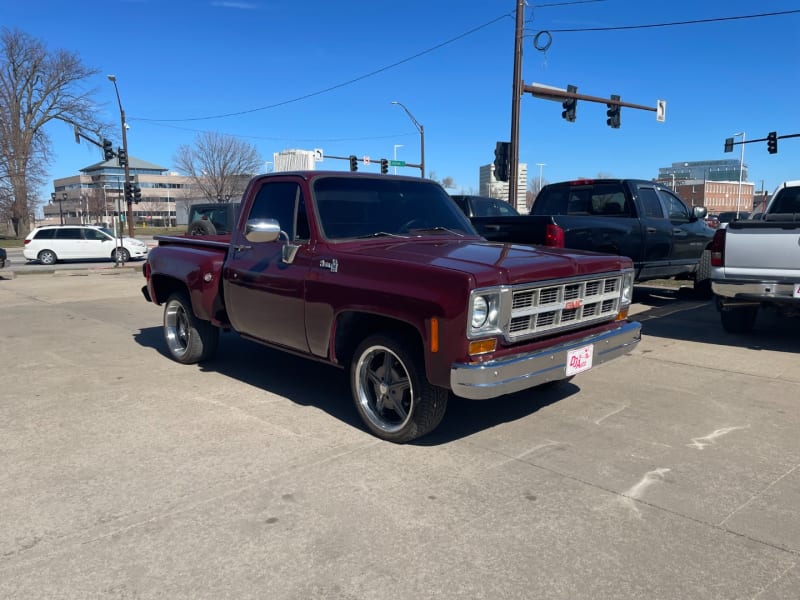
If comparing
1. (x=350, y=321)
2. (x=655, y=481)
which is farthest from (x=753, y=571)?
(x=350, y=321)

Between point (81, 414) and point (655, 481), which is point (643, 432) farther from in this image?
point (81, 414)

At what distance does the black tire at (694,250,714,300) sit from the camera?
10.6 metres

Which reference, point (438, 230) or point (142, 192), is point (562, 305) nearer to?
point (438, 230)

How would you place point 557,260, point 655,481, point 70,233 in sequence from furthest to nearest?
point 70,233 < point 557,260 < point 655,481

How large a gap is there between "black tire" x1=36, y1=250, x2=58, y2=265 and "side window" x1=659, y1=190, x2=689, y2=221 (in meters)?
25.5

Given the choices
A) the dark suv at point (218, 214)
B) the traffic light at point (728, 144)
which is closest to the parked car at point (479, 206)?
the dark suv at point (218, 214)

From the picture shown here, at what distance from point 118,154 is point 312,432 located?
31.1 metres

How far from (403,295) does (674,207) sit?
323 inches

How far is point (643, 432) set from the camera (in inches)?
174

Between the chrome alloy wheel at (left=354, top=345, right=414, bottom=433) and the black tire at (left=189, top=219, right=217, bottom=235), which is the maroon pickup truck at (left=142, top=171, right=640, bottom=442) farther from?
the black tire at (left=189, top=219, right=217, bottom=235)

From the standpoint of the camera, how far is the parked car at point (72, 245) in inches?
1038

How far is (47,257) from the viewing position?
2667cm

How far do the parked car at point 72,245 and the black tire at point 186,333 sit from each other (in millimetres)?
21242

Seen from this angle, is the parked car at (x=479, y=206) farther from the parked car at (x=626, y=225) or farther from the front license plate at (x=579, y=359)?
the front license plate at (x=579, y=359)
